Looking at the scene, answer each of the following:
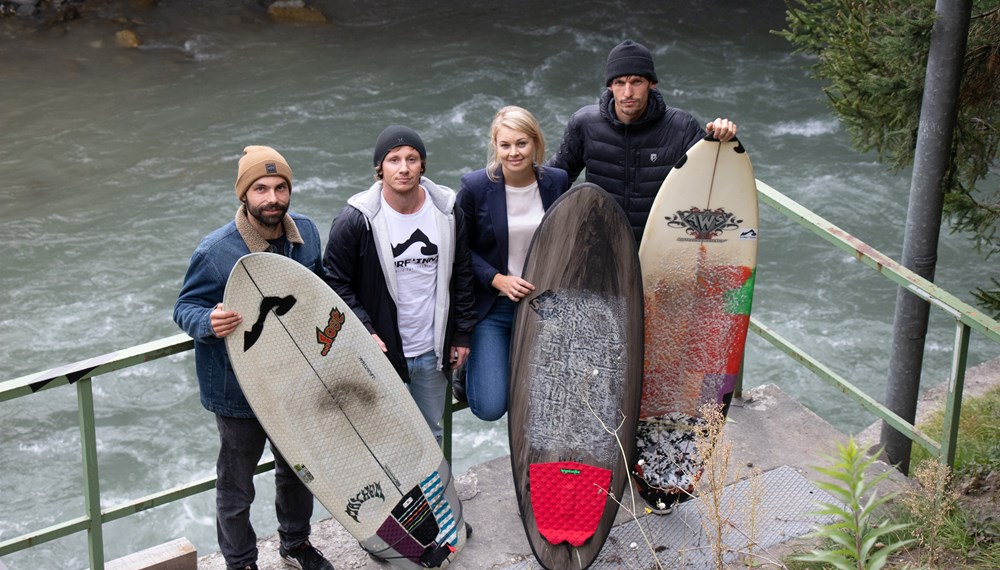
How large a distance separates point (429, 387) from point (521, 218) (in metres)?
0.59

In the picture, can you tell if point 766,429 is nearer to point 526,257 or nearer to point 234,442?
point 526,257

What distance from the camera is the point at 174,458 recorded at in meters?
7.11

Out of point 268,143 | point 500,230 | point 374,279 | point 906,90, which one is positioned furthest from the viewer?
point 268,143

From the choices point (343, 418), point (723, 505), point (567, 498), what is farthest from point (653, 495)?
point (343, 418)

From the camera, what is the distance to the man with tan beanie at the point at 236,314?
296cm

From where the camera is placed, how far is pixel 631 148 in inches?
141

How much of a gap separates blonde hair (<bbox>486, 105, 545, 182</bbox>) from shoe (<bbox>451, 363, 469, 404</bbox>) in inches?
24.3

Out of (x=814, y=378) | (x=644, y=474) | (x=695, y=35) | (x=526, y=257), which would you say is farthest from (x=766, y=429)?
(x=695, y=35)

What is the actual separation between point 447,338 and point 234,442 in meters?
0.68

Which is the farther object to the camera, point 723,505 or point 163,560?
point 723,505


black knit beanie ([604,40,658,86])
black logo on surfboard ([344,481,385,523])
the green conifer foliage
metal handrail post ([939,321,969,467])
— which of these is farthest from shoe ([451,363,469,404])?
the green conifer foliage

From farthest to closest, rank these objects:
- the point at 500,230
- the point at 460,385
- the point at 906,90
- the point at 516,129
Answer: the point at 906,90 < the point at 460,385 < the point at 500,230 < the point at 516,129

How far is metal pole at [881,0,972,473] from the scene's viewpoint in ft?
11.7

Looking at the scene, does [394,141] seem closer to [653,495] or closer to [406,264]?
[406,264]
